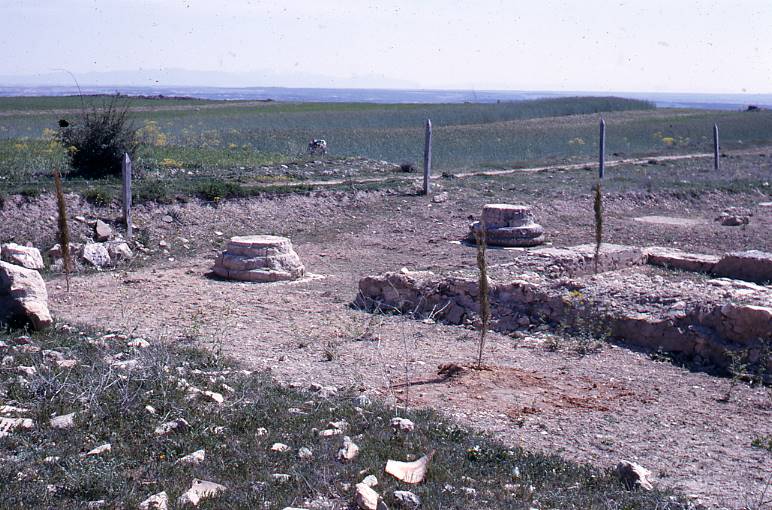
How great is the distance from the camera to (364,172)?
68.3 feet

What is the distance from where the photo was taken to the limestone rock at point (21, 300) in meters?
7.96

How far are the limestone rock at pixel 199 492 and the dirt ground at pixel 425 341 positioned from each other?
2.15 meters

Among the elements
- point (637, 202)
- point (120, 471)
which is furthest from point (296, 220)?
point (120, 471)

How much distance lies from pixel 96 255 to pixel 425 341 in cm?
Result: 593

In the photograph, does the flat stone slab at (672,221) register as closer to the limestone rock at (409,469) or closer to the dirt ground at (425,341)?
the dirt ground at (425,341)

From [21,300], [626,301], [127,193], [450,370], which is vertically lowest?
[450,370]

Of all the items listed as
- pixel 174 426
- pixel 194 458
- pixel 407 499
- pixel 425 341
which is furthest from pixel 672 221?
pixel 194 458

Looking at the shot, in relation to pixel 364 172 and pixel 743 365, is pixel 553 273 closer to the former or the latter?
pixel 743 365

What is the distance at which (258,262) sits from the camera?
1168 centimetres

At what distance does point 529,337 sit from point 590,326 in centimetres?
64

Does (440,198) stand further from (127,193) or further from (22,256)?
(22,256)

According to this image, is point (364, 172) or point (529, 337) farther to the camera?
point (364, 172)

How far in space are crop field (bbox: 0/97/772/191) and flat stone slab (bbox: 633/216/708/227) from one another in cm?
701

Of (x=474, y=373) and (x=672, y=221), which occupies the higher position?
(x=474, y=373)
